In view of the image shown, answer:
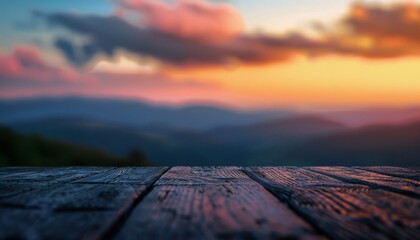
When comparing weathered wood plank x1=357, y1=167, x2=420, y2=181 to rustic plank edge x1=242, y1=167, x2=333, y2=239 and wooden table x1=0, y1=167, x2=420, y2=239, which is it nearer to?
wooden table x1=0, y1=167, x2=420, y2=239

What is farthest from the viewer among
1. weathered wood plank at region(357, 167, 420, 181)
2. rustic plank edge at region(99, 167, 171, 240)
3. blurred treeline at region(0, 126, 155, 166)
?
blurred treeline at region(0, 126, 155, 166)

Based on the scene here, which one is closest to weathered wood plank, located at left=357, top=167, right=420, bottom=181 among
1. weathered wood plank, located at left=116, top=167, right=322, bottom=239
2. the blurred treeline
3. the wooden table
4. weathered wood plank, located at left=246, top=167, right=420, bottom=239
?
the wooden table

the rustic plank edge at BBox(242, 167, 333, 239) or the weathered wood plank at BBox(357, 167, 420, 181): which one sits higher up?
the weathered wood plank at BBox(357, 167, 420, 181)

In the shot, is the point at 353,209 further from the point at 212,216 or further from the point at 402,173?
the point at 402,173

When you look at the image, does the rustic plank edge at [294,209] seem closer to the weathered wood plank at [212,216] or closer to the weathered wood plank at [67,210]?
the weathered wood plank at [212,216]

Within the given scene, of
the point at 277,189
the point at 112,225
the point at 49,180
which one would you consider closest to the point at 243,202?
the point at 277,189

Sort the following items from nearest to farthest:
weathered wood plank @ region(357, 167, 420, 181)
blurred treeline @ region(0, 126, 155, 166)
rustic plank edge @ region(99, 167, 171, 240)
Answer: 1. rustic plank edge @ region(99, 167, 171, 240)
2. weathered wood plank @ region(357, 167, 420, 181)
3. blurred treeline @ region(0, 126, 155, 166)

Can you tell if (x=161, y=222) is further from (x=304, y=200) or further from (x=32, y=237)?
(x=304, y=200)

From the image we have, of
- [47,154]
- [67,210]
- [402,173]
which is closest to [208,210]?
[67,210]

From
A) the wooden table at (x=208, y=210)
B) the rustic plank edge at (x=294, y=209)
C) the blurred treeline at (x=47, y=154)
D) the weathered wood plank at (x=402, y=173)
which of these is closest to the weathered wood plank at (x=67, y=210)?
the wooden table at (x=208, y=210)
